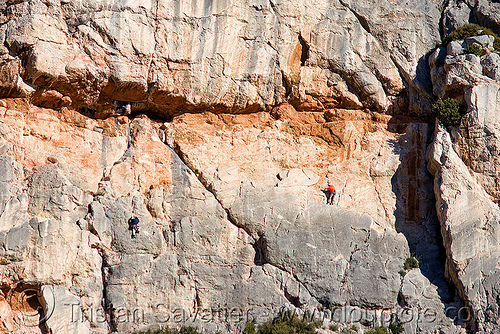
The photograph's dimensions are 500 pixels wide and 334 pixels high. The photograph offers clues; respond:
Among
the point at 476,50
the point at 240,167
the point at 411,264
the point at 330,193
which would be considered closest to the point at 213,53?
the point at 240,167

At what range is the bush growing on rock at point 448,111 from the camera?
23.0 m

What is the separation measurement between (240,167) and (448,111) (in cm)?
698

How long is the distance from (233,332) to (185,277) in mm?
2202

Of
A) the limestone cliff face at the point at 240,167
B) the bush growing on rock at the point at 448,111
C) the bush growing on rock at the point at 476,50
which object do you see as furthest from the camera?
the bush growing on rock at the point at 476,50

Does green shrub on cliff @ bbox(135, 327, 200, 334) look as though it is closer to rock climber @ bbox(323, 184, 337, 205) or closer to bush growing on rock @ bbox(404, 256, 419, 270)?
rock climber @ bbox(323, 184, 337, 205)

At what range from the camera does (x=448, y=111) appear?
23.1 metres

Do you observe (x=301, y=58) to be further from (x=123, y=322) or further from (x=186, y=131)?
(x=123, y=322)

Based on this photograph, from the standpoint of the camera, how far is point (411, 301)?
70.4 feet

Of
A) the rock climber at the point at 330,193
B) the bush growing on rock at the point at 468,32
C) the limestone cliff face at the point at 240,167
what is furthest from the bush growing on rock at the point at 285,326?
the bush growing on rock at the point at 468,32

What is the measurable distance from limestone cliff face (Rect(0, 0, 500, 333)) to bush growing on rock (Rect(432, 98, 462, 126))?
37 cm

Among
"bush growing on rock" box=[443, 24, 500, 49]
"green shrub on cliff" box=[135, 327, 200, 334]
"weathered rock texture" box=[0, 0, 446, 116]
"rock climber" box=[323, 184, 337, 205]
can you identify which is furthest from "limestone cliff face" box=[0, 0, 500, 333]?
"bush growing on rock" box=[443, 24, 500, 49]

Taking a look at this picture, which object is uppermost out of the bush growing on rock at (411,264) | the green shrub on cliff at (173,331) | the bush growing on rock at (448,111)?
the bush growing on rock at (448,111)

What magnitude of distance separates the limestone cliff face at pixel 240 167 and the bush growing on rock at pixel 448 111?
37 cm

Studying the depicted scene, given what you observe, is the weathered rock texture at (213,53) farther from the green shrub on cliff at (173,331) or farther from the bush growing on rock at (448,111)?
the green shrub on cliff at (173,331)
